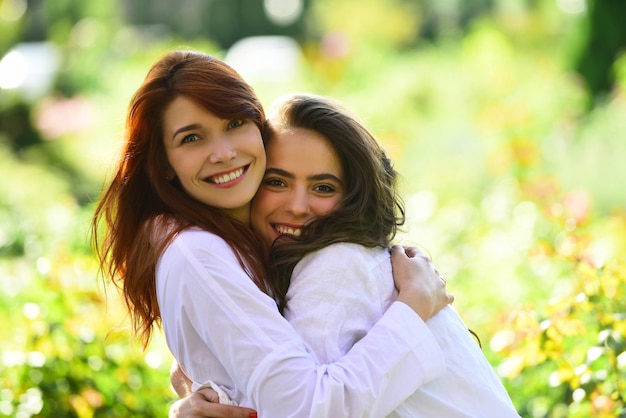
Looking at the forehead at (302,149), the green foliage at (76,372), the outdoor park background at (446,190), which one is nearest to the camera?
the forehead at (302,149)

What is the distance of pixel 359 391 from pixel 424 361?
0.23 m

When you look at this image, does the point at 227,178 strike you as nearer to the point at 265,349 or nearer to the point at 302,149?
the point at 302,149

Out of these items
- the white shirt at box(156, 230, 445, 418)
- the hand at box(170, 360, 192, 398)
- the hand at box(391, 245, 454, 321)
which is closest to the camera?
the white shirt at box(156, 230, 445, 418)

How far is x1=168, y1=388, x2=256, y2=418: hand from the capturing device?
2450mm

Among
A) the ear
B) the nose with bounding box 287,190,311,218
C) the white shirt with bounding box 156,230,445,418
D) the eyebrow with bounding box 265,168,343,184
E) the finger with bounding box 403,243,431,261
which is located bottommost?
the white shirt with bounding box 156,230,445,418

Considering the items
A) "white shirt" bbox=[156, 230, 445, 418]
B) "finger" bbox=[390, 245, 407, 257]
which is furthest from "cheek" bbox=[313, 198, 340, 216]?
"white shirt" bbox=[156, 230, 445, 418]

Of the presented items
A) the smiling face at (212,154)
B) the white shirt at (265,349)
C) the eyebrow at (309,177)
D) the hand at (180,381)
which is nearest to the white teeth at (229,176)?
the smiling face at (212,154)

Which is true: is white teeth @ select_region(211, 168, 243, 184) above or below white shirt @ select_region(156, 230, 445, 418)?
above

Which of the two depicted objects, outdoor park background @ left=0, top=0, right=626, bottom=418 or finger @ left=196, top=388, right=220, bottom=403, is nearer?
finger @ left=196, top=388, right=220, bottom=403

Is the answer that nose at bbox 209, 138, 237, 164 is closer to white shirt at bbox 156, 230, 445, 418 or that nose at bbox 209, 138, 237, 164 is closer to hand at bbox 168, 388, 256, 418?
white shirt at bbox 156, 230, 445, 418

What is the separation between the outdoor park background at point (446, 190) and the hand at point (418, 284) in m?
0.70

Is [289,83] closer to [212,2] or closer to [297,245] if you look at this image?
[297,245]

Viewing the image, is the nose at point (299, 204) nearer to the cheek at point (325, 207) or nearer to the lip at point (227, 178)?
the cheek at point (325, 207)

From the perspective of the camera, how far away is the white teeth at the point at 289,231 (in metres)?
2.72
